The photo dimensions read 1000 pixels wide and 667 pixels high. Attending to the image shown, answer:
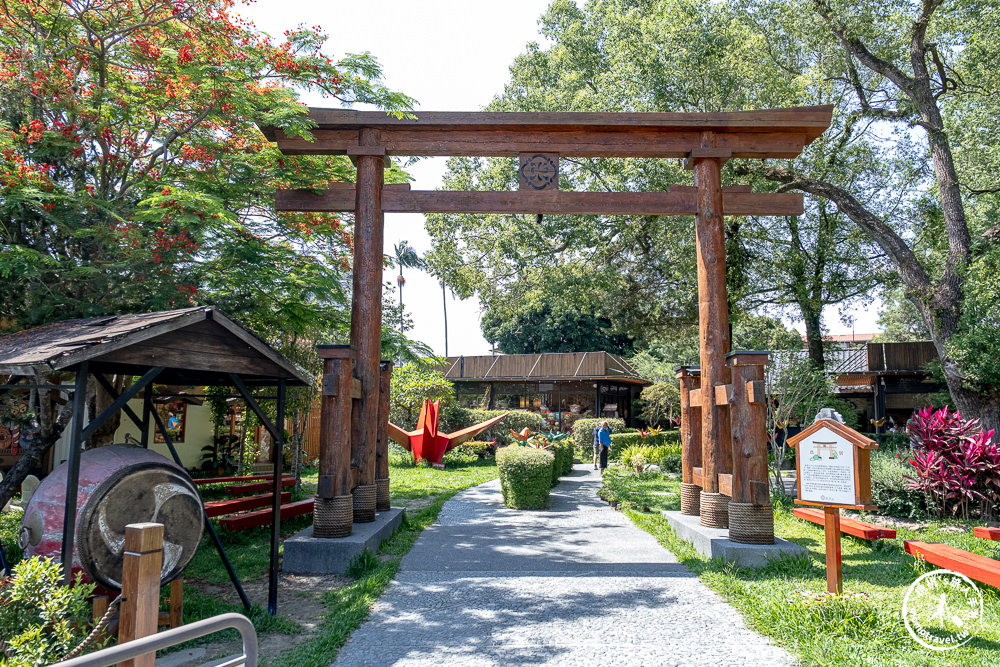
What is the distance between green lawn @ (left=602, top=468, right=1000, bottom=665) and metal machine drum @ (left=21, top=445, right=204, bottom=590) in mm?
4200

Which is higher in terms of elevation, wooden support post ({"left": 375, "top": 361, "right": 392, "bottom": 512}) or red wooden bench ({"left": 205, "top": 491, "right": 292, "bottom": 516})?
wooden support post ({"left": 375, "top": 361, "right": 392, "bottom": 512})

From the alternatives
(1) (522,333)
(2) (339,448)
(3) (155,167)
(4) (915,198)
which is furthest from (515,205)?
(1) (522,333)

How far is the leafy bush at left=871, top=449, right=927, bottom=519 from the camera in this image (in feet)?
29.5

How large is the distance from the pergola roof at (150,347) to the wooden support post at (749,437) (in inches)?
167

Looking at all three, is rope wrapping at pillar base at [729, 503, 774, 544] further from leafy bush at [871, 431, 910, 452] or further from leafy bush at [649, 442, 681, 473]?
leafy bush at [649, 442, 681, 473]

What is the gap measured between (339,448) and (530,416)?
57.3 feet

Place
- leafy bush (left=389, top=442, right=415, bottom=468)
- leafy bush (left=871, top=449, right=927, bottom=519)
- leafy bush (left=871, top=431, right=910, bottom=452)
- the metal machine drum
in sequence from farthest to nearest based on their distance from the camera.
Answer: leafy bush (left=389, top=442, right=415, bottom=468), leafy bush (left=871, top=431, right=910, bottom=452), leafy bush (left=871, top=449, right=927, bottom=519), the metal machine drum

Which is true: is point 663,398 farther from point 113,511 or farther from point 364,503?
point 113,511

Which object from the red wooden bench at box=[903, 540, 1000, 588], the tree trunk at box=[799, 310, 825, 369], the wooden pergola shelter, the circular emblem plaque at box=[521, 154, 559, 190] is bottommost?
the red wooden bench at box=[903, 540, 1000, 588]

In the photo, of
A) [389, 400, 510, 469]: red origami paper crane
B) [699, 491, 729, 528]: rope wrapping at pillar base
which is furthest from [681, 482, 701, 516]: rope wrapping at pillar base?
[389, 400, 510, 469]: red origami paper crane

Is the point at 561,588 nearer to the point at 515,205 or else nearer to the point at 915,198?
the point at 515,205

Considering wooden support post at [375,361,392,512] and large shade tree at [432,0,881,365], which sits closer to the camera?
wooden support post at [375,361,392,512]

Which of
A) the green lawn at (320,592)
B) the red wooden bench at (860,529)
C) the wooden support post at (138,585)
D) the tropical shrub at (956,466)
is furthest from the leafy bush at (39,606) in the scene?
the tropical shrub at (956,466)

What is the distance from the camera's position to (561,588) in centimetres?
543
